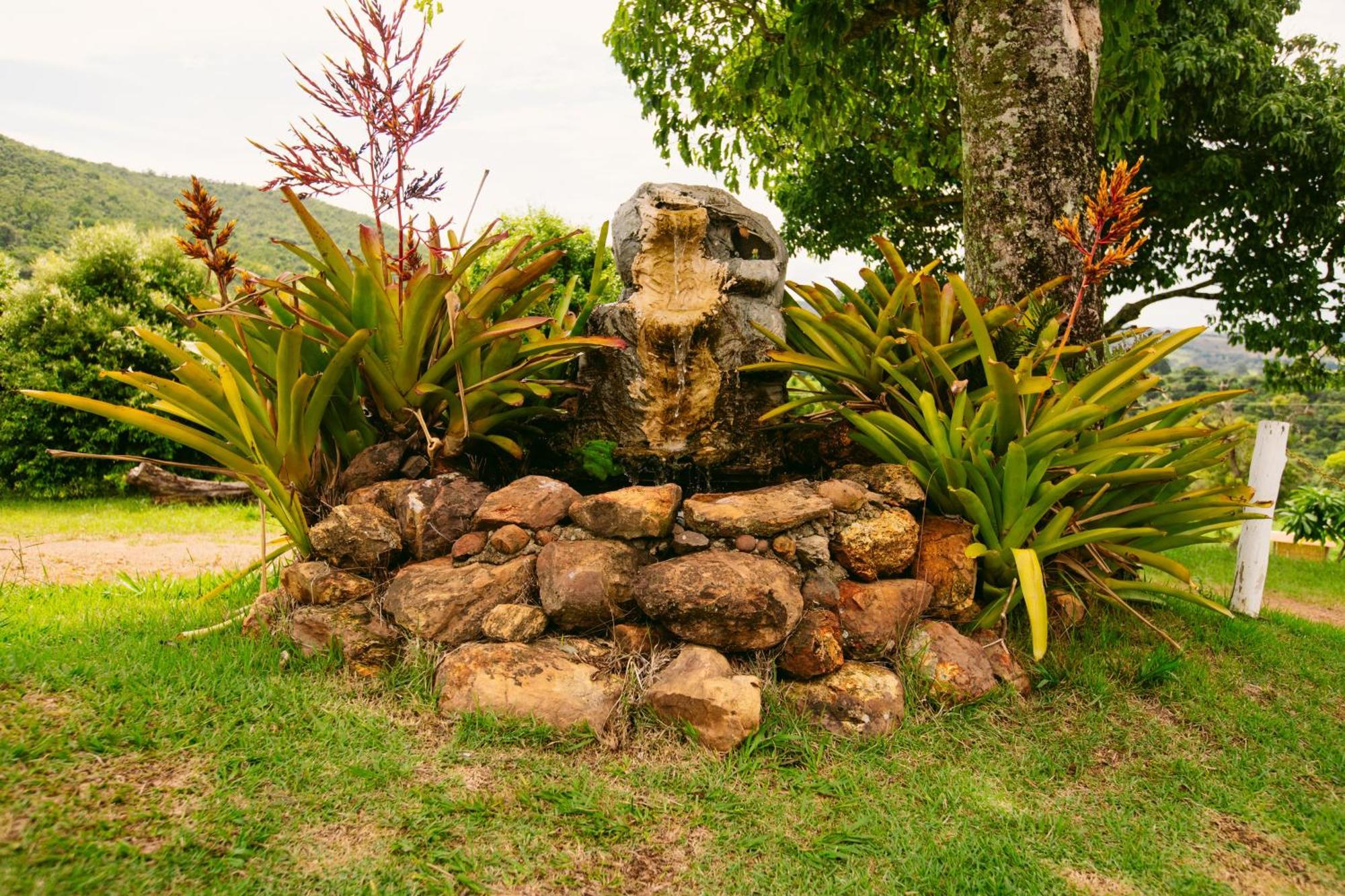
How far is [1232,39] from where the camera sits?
880 cm

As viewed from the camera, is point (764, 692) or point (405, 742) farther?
Result: point (764, 692)

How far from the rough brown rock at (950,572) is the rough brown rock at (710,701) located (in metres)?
0.92

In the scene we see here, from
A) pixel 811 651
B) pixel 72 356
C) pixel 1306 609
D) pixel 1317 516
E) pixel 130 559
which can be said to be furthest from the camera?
pixel 1317 516

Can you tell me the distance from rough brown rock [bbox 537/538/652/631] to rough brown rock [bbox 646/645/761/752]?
348 millimetres

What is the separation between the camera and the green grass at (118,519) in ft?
19.6

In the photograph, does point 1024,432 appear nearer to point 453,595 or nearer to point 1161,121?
point 453,595

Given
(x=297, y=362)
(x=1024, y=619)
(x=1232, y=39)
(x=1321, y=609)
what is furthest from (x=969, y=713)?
(x=1232, y=39)

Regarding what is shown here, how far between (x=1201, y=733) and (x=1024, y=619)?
698 millimetres

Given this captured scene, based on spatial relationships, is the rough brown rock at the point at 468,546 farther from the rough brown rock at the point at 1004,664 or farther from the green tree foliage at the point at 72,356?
the green tree foliage at the point at 72,356

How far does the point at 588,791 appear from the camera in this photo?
2221mm

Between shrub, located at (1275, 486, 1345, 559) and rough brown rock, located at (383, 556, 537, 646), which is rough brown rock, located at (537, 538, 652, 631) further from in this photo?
shrub, located at (1275, 486, 1345, 559)

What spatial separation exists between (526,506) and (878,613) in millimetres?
1390

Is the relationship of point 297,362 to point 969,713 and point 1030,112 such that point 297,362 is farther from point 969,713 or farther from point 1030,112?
point 1030,112

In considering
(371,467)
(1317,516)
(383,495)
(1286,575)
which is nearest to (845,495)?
(383,495)
